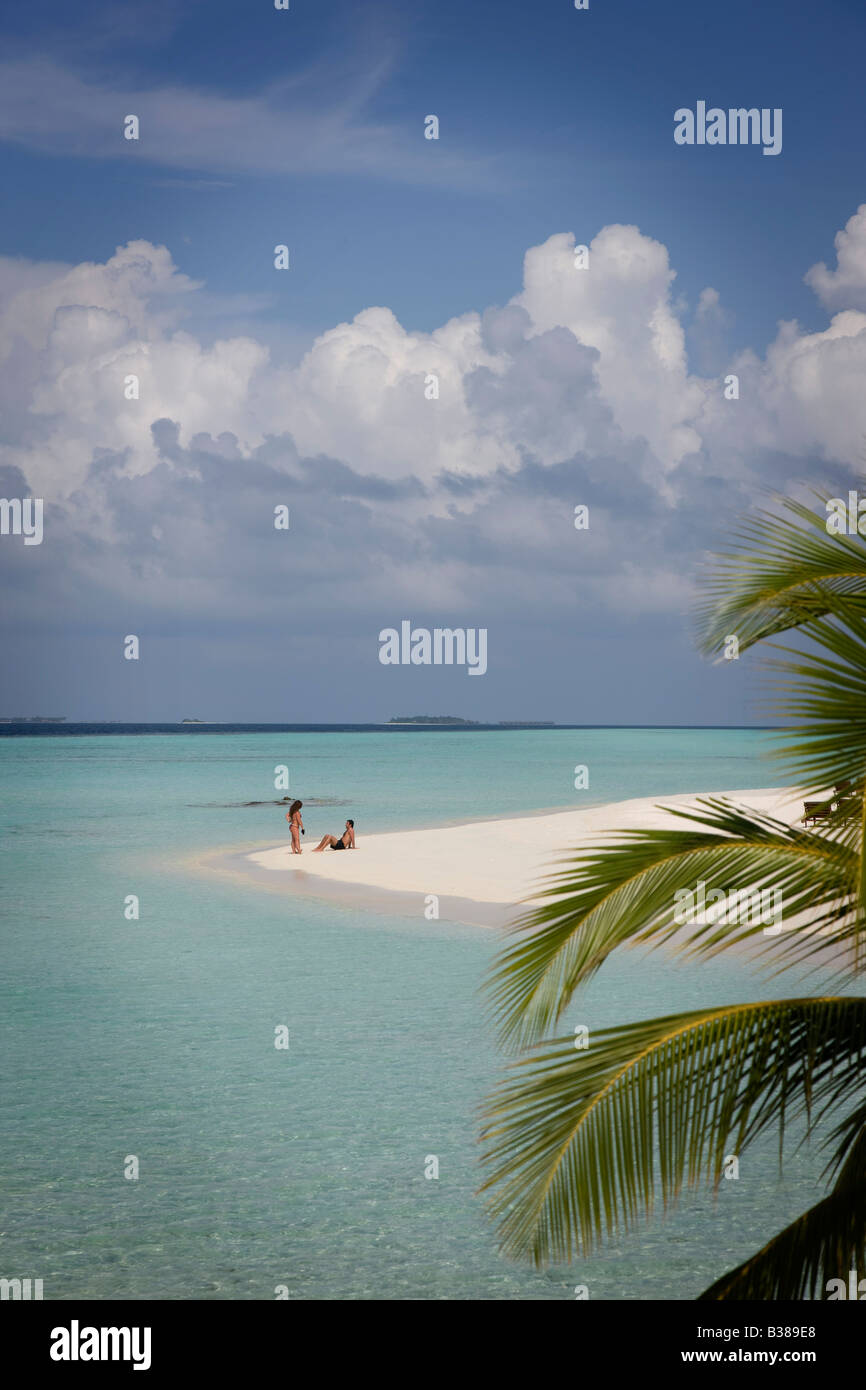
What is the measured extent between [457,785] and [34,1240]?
52471mm

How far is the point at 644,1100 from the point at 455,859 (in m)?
22.8

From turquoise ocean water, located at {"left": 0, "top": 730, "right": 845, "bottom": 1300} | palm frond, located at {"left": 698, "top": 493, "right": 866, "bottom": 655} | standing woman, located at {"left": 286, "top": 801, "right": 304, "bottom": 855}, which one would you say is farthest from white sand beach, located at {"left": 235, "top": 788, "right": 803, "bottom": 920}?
palm frond, located at {"left": 698, "top": 493, "right": 866, "bottom": 655}

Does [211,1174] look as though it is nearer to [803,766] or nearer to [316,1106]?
[316,1106]

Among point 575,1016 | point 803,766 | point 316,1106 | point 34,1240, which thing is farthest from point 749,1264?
point 575,1016

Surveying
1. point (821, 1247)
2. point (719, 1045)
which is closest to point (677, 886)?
point (719, 1045)

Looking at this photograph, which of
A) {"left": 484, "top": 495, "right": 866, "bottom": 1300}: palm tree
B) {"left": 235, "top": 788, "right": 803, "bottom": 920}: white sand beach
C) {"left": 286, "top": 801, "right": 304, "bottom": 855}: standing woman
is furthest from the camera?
{"left": 286, "top": 801, "right": 304, "bottom": 855}: standing woman

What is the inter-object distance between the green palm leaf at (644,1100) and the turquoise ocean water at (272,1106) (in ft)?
2.99

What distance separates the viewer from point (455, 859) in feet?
87.1

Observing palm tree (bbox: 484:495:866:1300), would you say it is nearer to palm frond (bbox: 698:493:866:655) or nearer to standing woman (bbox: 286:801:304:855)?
palm frond (bbox: 698:493:866:655)

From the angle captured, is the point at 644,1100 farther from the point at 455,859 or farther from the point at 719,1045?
the point at 455,859

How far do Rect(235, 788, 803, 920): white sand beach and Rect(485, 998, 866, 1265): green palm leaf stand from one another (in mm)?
14478

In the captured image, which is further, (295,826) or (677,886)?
(295,826)

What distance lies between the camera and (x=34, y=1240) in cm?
812

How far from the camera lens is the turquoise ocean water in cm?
784
